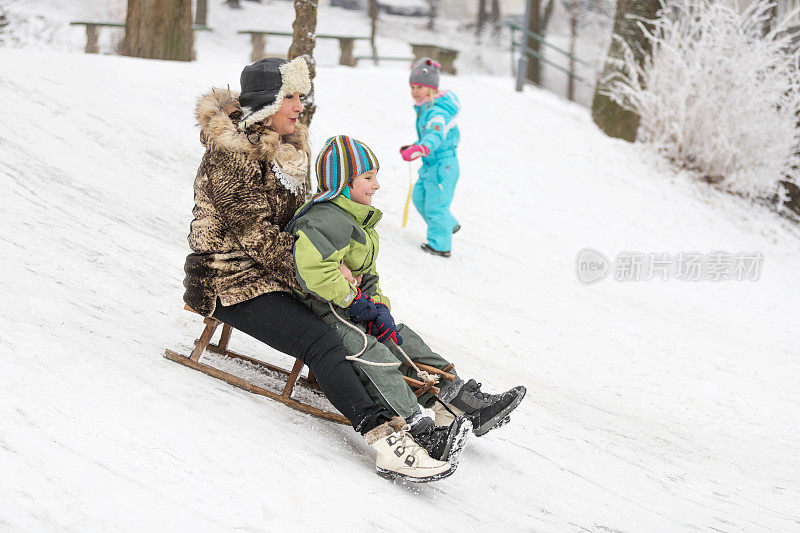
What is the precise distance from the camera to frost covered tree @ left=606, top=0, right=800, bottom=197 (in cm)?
1121

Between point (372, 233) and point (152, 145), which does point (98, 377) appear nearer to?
point (372, 233)

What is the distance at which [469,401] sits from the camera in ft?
12.2

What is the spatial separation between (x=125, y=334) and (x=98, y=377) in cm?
65

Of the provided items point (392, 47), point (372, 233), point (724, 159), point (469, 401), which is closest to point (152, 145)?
point (372, 233)

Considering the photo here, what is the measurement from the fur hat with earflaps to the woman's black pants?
786 mm

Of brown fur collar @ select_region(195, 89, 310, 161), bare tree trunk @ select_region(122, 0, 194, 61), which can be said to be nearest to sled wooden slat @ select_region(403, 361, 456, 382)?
brown fur collar @ select_region(195, 89, 310, 161)

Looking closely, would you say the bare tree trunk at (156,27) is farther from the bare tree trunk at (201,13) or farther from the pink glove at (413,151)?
the bare tree trunk at (201,13)

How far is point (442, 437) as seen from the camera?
3.22 m

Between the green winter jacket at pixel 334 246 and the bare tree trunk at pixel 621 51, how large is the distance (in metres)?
9.37

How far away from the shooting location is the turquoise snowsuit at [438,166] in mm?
7016

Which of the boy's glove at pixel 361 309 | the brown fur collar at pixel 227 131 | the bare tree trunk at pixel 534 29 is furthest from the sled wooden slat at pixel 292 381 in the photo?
the bare tree trunk at pixel 534 29
